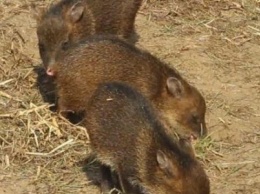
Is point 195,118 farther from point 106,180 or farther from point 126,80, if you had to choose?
point 106,180

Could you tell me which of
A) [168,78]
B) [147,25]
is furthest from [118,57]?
[147,25]

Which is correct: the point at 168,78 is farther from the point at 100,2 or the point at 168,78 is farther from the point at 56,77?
the point at 100,2

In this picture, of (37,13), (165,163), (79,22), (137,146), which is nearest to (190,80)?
(79,22)

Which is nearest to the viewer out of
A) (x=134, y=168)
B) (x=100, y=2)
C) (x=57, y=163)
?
(x=134, y=168)

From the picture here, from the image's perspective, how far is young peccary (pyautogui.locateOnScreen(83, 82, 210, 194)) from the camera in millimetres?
7344

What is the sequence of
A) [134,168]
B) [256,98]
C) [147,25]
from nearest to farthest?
[134,168] → [256,98] → [147,25]

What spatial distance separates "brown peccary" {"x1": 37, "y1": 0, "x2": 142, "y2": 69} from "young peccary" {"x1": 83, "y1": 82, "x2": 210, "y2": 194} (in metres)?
1.68

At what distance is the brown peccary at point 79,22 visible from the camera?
388 inches

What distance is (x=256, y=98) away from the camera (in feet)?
32.3

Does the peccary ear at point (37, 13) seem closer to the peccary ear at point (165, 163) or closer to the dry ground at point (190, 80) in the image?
the dry ground at point (190, 80)

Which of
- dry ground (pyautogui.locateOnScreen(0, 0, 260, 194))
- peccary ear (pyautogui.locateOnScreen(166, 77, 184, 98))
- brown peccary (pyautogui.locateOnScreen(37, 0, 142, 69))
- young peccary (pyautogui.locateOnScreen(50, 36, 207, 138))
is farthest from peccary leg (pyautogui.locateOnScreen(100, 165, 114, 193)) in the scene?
brown peccary (pyautogui.locateOnScreen(37, 0, 142, 69))

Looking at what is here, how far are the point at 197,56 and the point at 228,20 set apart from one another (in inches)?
46.4

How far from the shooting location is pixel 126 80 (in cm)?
913

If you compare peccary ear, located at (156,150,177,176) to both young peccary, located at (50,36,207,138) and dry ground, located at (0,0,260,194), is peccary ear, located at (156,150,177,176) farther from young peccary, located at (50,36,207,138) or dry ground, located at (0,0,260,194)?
young peccary, located at (50,36,207,138)
